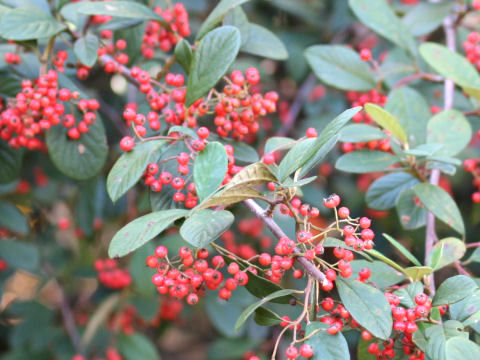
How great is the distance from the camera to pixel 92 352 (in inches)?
90.4

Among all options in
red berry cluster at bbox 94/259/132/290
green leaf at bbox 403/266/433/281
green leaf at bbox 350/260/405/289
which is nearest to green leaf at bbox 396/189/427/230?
green leaf at bbox 350/260/405/289

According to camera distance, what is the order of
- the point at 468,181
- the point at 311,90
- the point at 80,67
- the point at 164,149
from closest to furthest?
1. the point at 164,149
2. the point at 80,67
3. the point at 311,90
4. the point at 468,181

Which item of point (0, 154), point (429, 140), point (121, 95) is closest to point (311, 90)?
point (121, 95)

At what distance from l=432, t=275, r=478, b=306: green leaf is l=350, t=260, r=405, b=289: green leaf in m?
0.16

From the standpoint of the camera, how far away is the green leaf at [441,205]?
1348 millimetres

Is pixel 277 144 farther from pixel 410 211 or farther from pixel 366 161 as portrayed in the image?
pixel 410 211

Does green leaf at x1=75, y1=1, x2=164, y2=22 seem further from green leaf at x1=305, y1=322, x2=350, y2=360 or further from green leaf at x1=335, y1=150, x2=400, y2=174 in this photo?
green leaf at x1=305, y1=322, x2=350, y2=360

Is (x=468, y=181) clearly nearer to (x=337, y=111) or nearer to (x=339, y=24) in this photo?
(x=337, y=111)

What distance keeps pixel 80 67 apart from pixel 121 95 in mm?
930

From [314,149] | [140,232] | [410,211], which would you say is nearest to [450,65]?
[410,211]

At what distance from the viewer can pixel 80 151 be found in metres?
1.45

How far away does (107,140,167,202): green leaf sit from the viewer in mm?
1137

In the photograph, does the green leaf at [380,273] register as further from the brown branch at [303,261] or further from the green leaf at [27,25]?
the green leaf at [27,25]

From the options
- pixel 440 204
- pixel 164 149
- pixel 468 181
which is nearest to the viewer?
pixel 164 149
